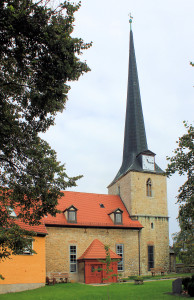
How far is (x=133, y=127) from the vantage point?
35.8 m

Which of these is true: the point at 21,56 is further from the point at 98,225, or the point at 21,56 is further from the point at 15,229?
the point at 98,225

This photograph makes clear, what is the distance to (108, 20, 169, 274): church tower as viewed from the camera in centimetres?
3117

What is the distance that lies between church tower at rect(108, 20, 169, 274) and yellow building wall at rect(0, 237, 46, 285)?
1132 centimetres

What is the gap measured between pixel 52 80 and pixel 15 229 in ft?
16.2

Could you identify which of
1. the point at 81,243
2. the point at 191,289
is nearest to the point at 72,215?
Result: the point at 81,243

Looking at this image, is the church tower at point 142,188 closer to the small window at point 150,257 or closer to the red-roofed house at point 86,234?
the small window at point 150,257

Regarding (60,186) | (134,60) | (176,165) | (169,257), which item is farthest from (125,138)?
(60,186)

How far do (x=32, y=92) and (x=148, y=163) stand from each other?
80.6ft

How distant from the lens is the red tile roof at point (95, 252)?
2658 centimetres

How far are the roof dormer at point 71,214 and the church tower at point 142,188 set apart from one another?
5.96 meters

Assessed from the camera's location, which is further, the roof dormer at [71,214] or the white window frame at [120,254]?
the white window frame at [120,254]

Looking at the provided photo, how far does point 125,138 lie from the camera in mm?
36594

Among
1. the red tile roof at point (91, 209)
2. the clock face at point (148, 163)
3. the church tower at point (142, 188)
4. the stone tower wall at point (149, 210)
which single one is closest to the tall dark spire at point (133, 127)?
the church tower at point (142, 188)

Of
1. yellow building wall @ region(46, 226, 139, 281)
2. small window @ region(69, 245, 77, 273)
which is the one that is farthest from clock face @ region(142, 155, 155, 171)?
small window @ region(69, 245, 77, 273)
